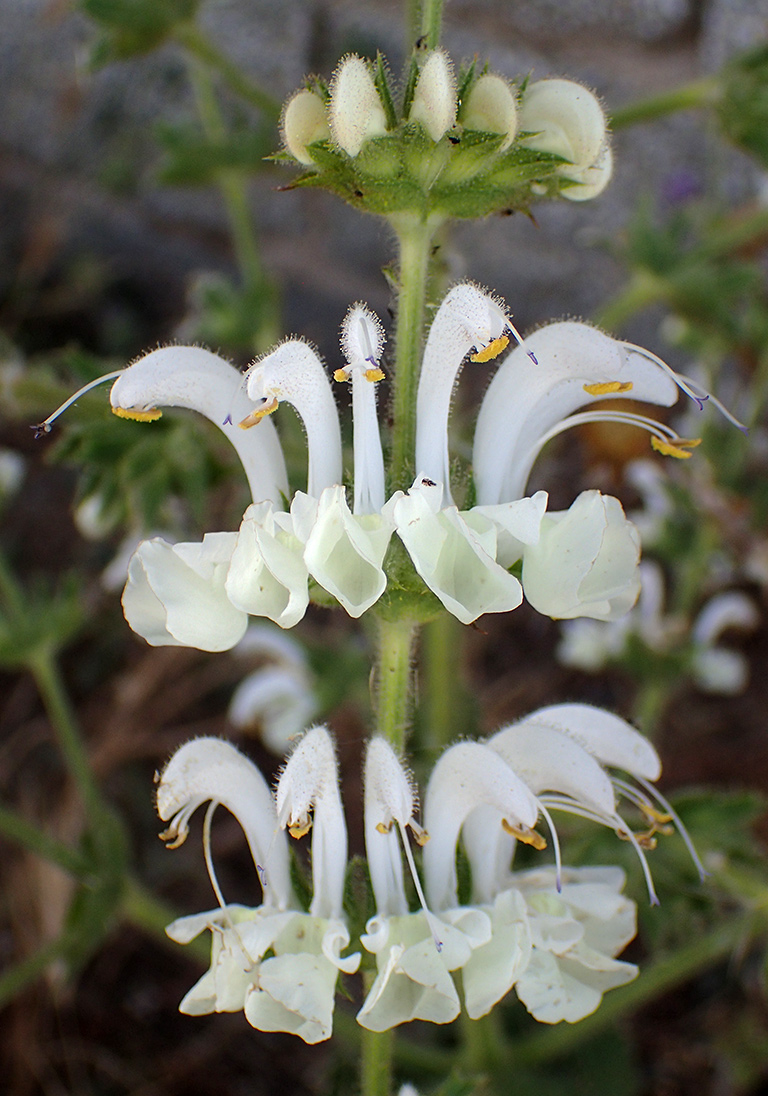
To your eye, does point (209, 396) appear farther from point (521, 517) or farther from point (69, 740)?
point (69, 740)

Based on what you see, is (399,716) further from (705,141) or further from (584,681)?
(705,141)

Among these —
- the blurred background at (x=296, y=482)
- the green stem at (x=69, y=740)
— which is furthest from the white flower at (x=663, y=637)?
the green stem at (x=69, y=740)

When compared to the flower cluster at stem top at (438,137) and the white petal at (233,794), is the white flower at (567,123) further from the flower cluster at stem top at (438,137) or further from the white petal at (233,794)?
the white petal at (233,794)

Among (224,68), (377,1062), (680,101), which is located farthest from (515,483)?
(224,68)

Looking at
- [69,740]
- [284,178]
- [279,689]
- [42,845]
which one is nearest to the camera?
[42,845]

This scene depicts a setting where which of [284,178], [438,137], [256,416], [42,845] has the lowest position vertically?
[42,845]

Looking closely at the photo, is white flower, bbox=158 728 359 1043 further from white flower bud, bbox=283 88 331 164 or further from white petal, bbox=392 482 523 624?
white flower bud, bbox=283 88 331 164

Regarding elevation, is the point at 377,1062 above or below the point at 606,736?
below

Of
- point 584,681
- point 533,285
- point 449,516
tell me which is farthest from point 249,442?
point 533,285
